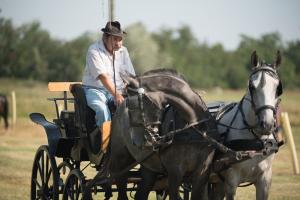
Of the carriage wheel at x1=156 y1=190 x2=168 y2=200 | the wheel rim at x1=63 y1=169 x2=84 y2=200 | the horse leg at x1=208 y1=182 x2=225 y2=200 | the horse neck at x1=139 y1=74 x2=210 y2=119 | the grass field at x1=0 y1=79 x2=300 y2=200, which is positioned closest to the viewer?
the horse neck at x1=139 y1=74 x2=210 y2=119

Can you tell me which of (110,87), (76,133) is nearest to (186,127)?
(110,87)

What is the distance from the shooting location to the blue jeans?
29.7ft

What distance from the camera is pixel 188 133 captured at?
7.97m

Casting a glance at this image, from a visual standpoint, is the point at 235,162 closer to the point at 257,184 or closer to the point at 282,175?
the point at 257,184

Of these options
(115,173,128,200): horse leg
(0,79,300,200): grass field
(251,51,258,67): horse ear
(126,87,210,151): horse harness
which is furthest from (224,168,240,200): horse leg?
(0,79,300,200): grass field

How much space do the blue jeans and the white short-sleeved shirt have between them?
→ 10 centimetres

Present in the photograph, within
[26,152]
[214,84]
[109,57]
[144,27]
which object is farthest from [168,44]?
[109,57]

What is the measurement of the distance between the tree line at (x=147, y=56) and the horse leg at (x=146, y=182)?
52.5m

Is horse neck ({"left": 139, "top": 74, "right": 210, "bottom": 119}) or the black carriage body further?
the black carriage body

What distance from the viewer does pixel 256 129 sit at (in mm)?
7914

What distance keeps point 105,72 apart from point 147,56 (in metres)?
69.6

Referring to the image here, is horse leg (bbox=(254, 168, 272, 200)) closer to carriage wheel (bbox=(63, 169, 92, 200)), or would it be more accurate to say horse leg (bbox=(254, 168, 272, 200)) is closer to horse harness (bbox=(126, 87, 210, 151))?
horse harness (bbox=(126, 87, 210, 151))

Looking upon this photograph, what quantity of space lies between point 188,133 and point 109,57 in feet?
6.25

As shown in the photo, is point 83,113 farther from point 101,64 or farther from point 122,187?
point 122,187
